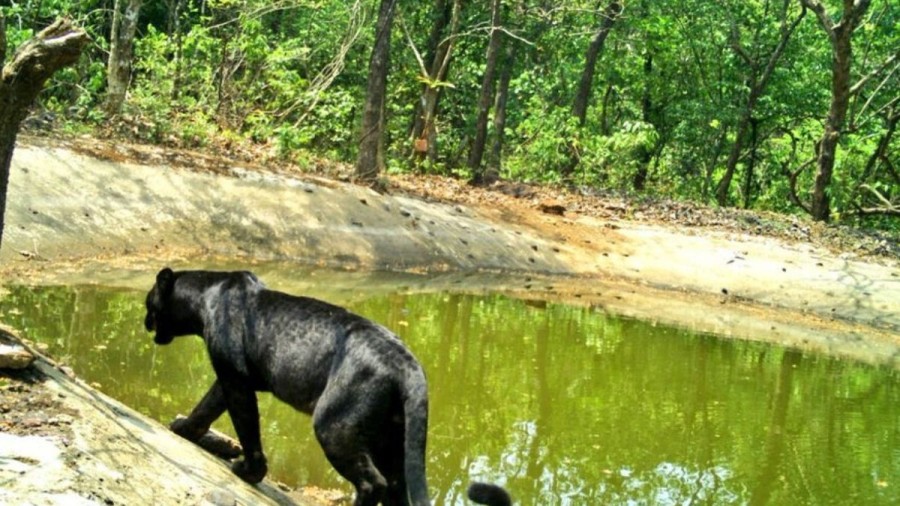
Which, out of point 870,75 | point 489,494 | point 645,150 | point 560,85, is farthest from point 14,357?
point 645,150

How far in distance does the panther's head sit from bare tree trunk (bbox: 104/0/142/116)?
1162 centimetres

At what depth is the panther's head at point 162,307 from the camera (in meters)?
6.46

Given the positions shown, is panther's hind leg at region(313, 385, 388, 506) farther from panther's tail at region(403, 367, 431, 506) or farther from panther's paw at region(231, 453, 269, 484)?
panther's paw at region(231, 453, 269, 484)

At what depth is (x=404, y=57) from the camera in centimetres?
2577

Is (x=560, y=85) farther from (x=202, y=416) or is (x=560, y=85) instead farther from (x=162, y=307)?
(x=202, y=416)

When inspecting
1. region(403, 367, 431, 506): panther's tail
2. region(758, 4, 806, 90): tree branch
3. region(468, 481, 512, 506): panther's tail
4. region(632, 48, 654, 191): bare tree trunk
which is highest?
region(758, 4, 806, 90): tree branch

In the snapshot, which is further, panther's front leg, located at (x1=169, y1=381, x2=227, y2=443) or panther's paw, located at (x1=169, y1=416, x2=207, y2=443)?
panther's paw, located at (x1=169, y1=416, x2=207, y2=443)

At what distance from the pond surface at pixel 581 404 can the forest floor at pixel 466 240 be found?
6.22ft

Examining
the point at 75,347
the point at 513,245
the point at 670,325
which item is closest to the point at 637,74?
the point at 513,245

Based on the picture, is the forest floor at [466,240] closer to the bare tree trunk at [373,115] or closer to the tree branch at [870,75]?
the bare tree trunk at [373,115]

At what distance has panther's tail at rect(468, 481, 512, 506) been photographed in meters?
4.94

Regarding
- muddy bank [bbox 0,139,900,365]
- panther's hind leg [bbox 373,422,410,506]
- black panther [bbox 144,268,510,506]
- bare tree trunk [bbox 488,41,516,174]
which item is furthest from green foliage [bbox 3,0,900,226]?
panther's hind leg [bbox 373,422,410,506]

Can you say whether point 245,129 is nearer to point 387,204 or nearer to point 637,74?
point 387,204

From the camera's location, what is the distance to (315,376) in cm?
560
